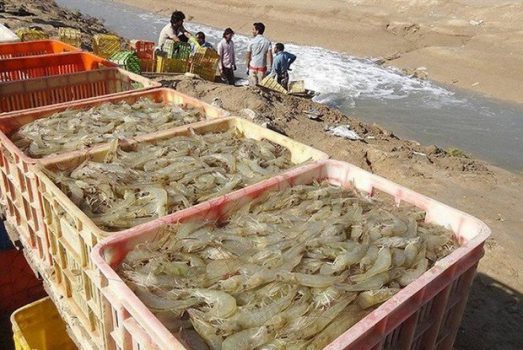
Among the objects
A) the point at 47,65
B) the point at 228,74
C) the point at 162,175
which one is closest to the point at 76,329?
the point at 162,175

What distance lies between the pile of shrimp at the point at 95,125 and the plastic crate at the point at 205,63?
736 cm

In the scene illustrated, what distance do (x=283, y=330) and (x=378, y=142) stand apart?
27.4ft

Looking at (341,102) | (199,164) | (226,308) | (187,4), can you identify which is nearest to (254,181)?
(199,164)

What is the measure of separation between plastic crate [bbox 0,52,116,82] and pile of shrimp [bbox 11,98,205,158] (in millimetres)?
1772

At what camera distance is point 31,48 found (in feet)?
25.1

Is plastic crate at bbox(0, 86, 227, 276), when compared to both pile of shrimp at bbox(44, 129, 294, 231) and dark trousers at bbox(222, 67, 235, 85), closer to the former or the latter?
pile of shrimp at bbox(44, 129, 294, 231)

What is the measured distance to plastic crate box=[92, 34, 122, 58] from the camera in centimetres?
1152

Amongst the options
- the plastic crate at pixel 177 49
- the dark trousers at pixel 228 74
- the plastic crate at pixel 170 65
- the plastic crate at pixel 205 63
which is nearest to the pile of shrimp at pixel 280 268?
the plastic crate at pixel 170 65

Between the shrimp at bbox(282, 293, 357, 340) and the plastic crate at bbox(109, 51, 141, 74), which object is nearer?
the shrimp at bbox(282, 293, 357, 340)

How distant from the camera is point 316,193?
10.3 ft

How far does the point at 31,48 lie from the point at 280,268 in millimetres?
6986

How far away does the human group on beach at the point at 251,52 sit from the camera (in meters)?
11.5

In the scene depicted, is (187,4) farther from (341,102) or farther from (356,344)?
(356,344)

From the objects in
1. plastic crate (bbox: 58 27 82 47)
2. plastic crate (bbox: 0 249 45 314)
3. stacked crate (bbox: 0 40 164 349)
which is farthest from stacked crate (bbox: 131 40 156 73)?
plastic crate (bbox: 0 249 45 314)
